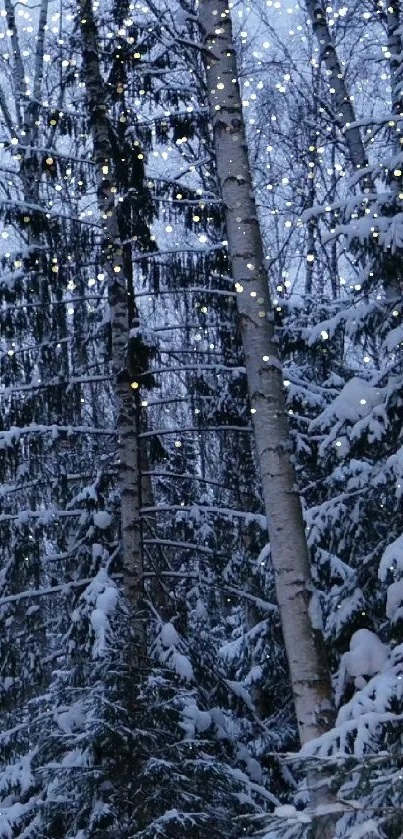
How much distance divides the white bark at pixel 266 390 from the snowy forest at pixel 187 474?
1 cm

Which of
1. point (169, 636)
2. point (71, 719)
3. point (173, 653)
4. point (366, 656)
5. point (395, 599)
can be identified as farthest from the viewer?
point (169, 636)

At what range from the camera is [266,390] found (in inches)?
253

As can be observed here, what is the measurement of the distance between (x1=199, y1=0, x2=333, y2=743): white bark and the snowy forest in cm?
1

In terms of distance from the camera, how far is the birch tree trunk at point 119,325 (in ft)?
26.6

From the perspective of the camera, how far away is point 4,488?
9250mm

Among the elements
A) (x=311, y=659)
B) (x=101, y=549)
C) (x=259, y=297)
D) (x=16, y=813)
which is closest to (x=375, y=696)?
(x=311, y=659)

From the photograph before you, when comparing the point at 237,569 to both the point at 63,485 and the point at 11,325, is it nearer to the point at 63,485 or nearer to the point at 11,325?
the point at 63,485

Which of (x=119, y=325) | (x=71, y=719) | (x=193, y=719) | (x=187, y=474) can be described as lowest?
(x=193, y=719)

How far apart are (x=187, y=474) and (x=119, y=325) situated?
1466 millimetres

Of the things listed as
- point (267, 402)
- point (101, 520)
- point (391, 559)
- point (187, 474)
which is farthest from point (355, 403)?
point (101, 520)

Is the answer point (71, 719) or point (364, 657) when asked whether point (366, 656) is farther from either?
point (71, 719)

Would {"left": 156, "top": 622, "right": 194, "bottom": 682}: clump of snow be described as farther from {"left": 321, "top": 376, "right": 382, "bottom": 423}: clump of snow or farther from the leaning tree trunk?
{"left": 321, "top": 376, "right": 382, "bottom": 423}: clump of snow

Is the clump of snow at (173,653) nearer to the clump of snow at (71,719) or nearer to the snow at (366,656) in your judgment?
the clump of snow at (71,719)

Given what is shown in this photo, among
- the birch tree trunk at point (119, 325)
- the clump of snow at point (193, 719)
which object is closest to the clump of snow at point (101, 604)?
the birch tree trunk at point (119, 325)
